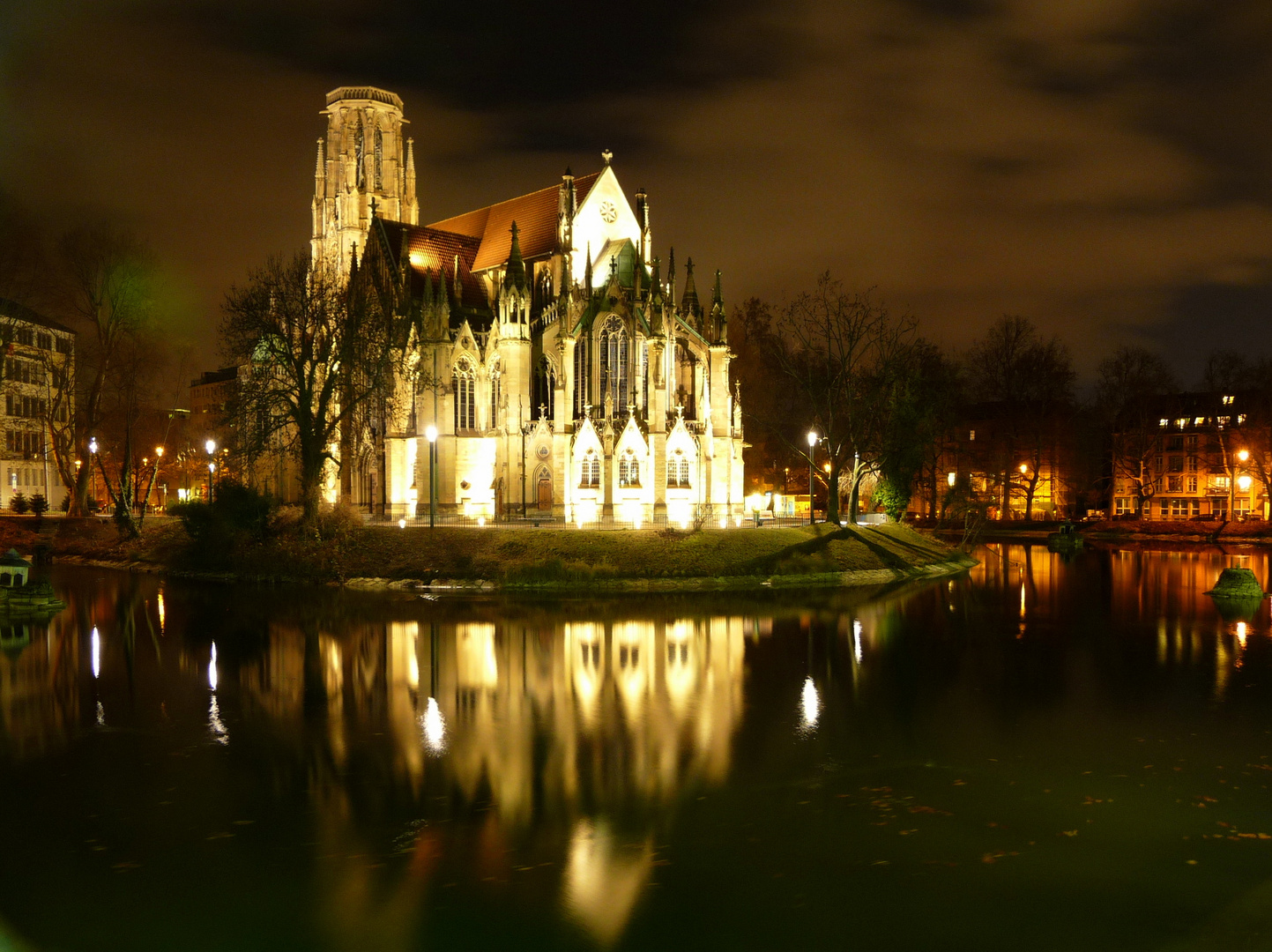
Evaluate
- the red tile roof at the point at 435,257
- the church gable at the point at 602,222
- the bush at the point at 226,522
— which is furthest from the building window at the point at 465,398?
the bush at the point at 226,522

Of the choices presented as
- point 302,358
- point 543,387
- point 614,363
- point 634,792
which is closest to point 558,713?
point 634,792

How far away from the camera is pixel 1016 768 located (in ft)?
38.1

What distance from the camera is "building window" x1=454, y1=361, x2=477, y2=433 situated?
46531 millimetres

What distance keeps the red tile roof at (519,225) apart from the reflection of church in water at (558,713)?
34.2 m

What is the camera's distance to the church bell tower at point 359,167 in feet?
202

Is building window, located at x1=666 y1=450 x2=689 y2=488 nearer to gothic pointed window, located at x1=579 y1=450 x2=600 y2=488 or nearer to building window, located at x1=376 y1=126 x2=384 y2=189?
gothic pointed window, located at x1=579 y1=450 x2=600 y2=488

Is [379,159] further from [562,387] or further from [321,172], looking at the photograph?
[562,387]

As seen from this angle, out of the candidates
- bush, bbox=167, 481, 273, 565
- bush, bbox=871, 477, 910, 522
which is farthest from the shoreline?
bush, bbox=871, 477, 910, 522

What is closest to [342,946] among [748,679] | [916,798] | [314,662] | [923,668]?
[916,798]

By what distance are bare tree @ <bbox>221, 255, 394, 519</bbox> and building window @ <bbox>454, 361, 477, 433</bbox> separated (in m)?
6.73

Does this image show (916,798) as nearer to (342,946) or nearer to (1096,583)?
(342,946)

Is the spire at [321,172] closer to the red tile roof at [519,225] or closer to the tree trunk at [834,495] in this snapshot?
the red tile roof at [519,225]

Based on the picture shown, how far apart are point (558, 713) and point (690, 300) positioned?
39662mm

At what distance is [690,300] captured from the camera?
2036 inches
